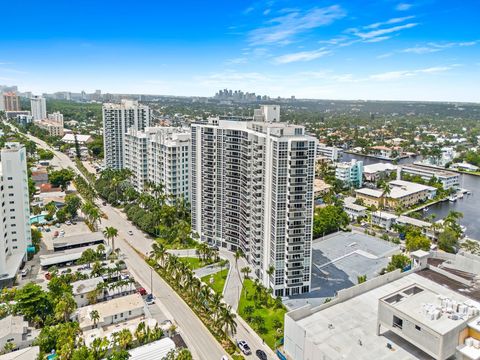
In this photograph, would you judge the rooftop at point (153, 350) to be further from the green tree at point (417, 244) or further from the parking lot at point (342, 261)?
the green tree at point (417, 244)

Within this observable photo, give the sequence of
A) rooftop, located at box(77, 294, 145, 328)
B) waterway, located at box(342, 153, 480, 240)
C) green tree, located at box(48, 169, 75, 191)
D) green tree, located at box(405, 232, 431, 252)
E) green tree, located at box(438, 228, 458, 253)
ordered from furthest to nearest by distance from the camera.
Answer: green tree, located at box(48, 169, 75, 191) → waterway, located at box(342, 153, 480, 240) → green tree, located at box(438, 228, 458, 253) → green tree, located at box(405, 232, 431, 252) → rooftop, located at box(77, 294, 145, 328)

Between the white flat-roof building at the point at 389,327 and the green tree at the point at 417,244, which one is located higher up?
the white flat-roof building at the point at 389,327

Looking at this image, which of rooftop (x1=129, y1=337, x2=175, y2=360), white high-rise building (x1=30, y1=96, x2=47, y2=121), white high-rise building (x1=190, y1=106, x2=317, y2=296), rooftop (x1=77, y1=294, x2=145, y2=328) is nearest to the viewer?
rooftop (x1=129, y1=337, x2=175, y2=360)

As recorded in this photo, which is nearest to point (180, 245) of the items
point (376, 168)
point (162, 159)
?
point (162, 159)

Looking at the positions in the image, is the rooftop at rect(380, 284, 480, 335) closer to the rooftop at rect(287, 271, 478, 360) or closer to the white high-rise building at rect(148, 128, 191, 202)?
the rooftop at rect(287, 271, 478, 360)

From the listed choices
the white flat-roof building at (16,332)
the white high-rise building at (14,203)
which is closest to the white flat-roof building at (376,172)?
the white high-rise building at (14,203)

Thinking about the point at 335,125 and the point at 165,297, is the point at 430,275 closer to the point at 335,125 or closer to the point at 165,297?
the point at 165,297

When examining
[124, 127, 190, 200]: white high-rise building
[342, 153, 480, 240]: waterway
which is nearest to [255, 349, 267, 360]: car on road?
[124, 127, 190, 200]: white high-rise building
